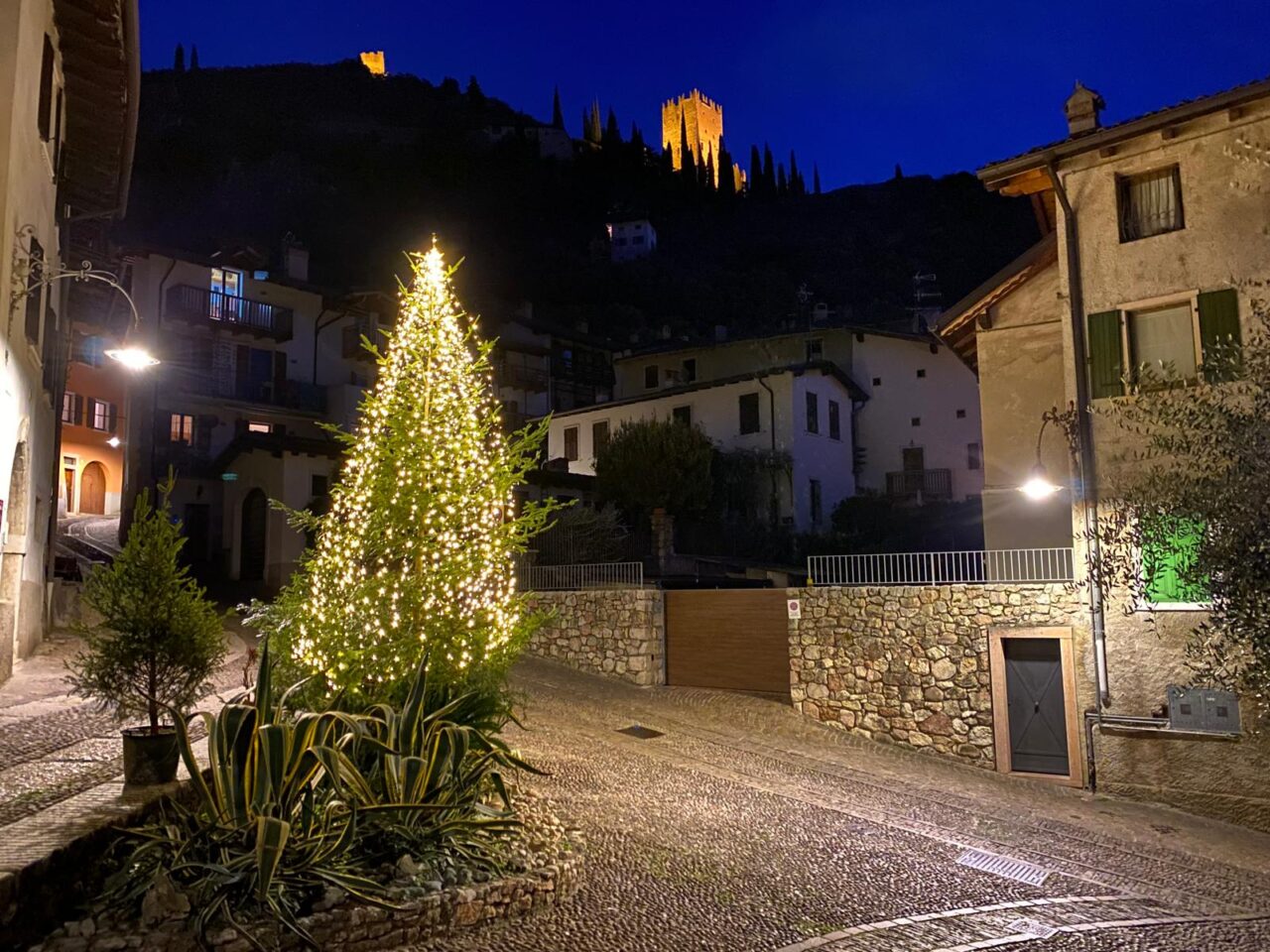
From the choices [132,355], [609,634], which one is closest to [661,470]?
[609,634]

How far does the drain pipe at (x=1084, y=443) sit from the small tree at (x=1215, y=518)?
1.42 feet

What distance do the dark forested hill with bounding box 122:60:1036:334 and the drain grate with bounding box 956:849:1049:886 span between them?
164 ft

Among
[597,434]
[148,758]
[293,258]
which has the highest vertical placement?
[293,258]

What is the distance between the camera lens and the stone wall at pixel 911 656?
14883 mm

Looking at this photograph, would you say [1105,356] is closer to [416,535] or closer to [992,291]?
[992,291]

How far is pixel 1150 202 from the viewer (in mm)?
14328

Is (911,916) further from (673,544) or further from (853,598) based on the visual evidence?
(673,544)

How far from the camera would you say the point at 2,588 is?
12.7 metres

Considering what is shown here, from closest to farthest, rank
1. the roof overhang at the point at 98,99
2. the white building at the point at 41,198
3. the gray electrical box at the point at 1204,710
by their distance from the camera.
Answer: the white building at the point at 41,198 → the roof overhang at the point at 98,99 → the gray electrical box at the point at 1204,710

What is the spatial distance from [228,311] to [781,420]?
2231 cm

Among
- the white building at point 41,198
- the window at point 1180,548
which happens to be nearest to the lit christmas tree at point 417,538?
the white building at point 41,198

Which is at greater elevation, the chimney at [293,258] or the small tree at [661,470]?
the chimney at [293,258]

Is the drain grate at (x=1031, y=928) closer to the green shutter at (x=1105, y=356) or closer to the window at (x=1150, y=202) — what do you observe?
the green shutter at (x=1105, y=356)

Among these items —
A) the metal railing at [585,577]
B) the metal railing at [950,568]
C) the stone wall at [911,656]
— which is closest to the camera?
the metal railing at [950,568]
